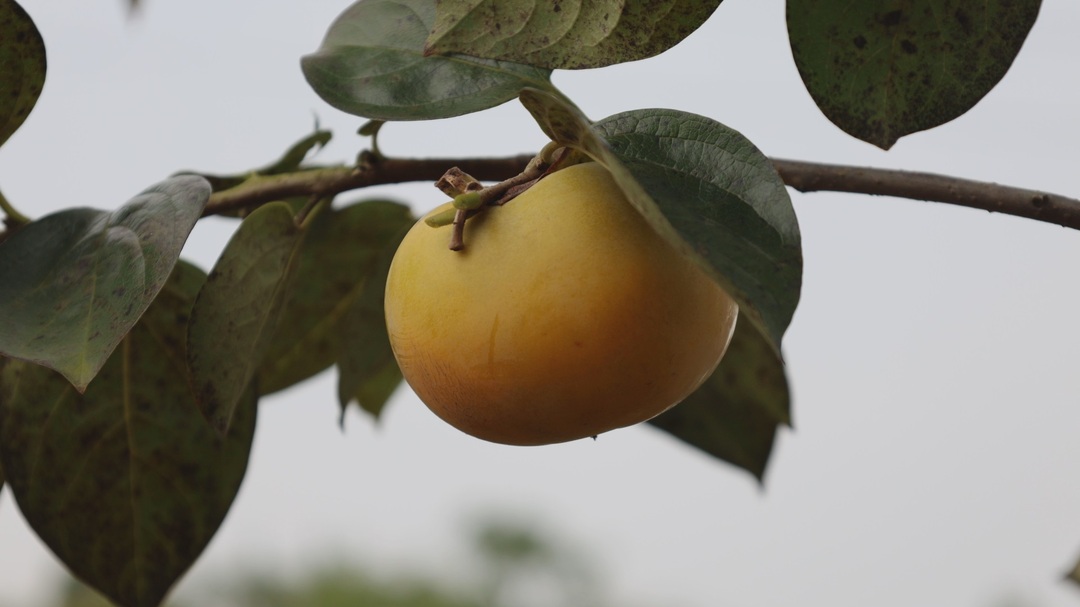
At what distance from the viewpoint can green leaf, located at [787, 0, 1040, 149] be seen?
0.53 m

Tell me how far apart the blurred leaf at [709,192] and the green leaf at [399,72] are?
7 cm

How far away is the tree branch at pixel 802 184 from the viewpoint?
58 centimetres

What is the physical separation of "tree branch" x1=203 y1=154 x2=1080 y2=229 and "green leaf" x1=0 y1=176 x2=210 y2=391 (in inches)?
3.9

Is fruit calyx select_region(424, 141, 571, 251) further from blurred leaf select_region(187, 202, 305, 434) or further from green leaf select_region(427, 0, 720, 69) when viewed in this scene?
blurred leaf select_region(187, 202, 305, 434)

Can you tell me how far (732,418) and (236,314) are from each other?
0.45 m

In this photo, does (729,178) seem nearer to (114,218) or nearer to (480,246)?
(480,246)

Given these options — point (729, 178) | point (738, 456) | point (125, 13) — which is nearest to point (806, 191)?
point (729, 178)

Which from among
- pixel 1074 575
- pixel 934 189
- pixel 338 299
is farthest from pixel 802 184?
pixel 338 299

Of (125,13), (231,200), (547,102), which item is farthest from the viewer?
(125,13)

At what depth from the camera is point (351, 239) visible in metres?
0.88

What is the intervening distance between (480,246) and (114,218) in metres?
0.26

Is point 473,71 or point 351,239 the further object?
point 351,239

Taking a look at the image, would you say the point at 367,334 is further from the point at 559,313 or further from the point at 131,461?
the point at 559,313

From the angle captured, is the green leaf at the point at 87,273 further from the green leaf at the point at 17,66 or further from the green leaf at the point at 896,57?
the green leaf at the point at 896,57
